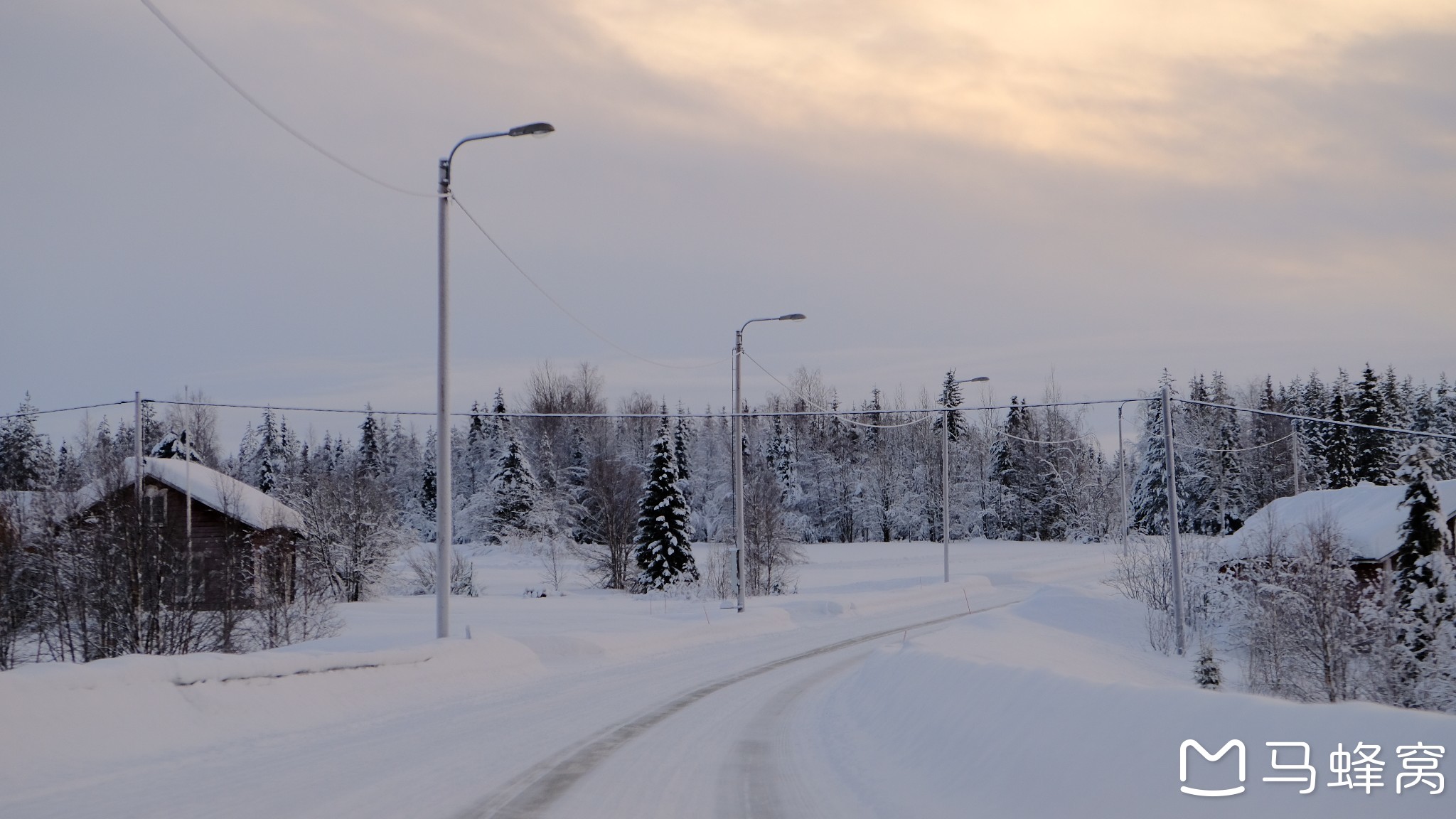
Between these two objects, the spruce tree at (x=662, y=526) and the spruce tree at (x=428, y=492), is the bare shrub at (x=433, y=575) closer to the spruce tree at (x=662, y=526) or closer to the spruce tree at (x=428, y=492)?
the spruce tree at (x=662, y=526)

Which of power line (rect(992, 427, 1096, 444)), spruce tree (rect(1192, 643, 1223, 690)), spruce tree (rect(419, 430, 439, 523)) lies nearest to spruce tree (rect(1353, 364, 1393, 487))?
power line (rect(992, 427, 1096, 444))

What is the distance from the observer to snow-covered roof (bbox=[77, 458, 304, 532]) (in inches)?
1499

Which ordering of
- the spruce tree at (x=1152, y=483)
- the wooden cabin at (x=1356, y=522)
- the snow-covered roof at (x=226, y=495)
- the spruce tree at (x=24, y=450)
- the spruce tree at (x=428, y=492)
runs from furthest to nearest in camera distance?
1. the spruce tree at (x=428, y=492)
2. the spruce tree at (x=1152, y=483)
3. the spruce tree at (x=24, y=450)
4. the wooden cabin at (x=1356, y=522)
5. the snow-covered roof at (x=226, y=495)

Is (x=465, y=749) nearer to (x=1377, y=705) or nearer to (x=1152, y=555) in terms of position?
(x=1377, y=705)

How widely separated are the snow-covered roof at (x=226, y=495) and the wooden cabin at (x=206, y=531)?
0.04 m

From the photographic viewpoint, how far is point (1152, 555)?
41.9m

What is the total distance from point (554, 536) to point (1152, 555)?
46.2 metres

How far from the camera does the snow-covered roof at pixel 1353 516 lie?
38906 mm

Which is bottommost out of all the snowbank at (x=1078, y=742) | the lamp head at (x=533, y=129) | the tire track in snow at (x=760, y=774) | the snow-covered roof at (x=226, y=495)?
the tire track in snow at (x=760, y=774)

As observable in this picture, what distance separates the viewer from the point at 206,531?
4194 cm

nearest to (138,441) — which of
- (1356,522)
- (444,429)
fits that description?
(444,429)

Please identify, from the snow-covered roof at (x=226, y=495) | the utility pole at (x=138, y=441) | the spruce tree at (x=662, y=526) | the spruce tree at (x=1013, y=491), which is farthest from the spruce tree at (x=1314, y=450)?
the utility pole at (x=138, y=441)

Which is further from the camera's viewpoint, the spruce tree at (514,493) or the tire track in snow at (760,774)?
the spruce tree at (514,493)

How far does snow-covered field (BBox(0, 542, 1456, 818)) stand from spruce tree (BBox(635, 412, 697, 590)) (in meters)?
34.3
